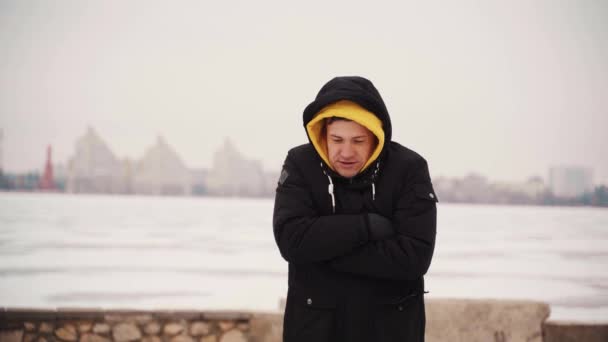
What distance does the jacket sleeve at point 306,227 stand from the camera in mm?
1092

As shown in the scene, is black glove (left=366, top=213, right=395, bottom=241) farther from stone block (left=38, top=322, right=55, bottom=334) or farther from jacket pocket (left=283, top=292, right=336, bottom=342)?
stone block (left=38, top=322, right=55, bottom=334)

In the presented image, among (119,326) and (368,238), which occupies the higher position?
(368,238)

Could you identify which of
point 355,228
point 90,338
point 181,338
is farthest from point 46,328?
point 355,228

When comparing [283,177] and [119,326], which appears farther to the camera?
[119,326]

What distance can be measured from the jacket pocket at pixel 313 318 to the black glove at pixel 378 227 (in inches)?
6.6

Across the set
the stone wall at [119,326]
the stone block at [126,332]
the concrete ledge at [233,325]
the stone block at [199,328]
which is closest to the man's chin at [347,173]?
the concrete ledge at [233,325]

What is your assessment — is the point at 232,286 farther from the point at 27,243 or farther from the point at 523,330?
the point at 27,243

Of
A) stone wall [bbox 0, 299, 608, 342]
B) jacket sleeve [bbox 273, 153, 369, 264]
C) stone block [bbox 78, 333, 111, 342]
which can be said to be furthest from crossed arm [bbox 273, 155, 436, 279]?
stone block [bbox 78, 333, 111, 342]

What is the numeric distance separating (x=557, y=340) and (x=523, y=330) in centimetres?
16

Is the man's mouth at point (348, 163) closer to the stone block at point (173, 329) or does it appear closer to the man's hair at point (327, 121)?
the man's hair at point (327, 121)

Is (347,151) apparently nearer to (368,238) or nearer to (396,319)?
(368,238)

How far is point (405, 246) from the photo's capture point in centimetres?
109

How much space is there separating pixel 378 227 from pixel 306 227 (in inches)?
6.1

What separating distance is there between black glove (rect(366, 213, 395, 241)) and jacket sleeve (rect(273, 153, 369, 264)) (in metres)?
0.01
